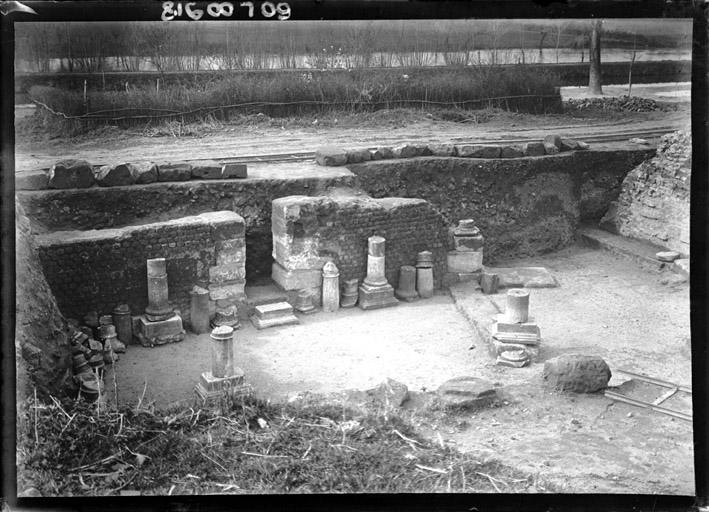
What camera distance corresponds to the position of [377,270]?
13938 mm

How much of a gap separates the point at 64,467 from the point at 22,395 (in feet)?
2.81

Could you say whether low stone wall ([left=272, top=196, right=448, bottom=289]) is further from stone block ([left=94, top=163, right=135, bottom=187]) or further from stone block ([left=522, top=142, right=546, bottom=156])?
stone block ([left=522, top=142, right=546, bottom=156])

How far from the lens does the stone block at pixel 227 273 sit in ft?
41.7

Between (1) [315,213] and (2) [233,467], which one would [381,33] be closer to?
(1) [315,213]

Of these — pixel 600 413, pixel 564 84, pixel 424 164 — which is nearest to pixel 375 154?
pixel 424 164

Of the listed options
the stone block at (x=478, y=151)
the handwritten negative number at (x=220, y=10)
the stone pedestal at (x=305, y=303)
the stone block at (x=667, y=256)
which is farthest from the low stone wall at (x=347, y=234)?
the handwritten negative number at (x=220, y=10)

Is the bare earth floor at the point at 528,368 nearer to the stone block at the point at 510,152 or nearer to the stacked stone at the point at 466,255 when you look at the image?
the stacked stone at the point at 466,255

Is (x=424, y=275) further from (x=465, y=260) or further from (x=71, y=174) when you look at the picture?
(x=71, y=174)

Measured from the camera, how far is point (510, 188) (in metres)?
16.4

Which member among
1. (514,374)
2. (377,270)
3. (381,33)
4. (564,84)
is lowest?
(514,374)

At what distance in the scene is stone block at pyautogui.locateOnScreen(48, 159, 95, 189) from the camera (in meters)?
11.9

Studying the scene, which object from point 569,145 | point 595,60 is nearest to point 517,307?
point 595,60

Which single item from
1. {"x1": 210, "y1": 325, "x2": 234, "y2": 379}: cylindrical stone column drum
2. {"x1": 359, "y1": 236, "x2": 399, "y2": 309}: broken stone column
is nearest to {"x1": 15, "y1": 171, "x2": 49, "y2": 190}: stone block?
{"x1": 210, "y1": 325, "x2": 234, "y2": 379}: cylindrical stone column drum

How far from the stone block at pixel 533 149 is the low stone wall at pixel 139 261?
674cm
